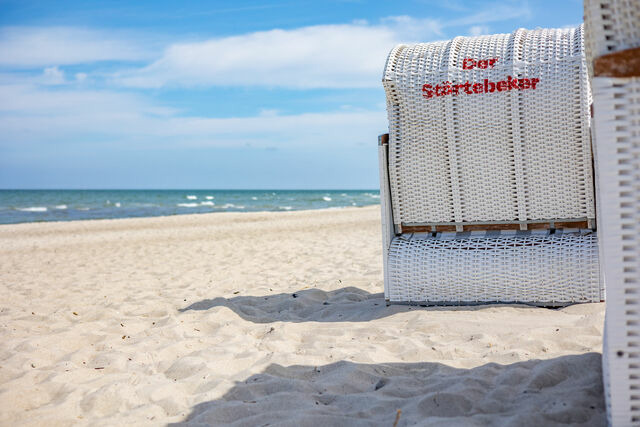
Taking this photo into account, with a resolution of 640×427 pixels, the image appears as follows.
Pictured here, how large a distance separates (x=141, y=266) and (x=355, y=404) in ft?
17.9

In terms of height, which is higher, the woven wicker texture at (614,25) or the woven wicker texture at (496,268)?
the woven wicker texture at (614,25)

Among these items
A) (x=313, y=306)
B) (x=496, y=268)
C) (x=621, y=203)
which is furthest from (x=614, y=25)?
(x=313, y=306)

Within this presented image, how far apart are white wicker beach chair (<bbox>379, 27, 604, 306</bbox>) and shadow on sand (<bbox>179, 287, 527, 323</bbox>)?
0.78 ft

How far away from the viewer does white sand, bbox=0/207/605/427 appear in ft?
7.08

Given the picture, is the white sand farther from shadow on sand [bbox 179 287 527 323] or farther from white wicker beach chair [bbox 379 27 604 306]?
white wicker beach chair [bbox 379 27 604 306]

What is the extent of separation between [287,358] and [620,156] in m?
1.91

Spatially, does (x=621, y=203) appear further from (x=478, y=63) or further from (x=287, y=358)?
(x=478, y=63)

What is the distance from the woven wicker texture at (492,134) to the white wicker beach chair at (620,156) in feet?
6.50

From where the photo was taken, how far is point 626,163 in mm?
1536

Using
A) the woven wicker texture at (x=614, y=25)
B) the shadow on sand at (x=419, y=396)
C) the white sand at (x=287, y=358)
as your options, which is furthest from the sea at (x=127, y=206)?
the woven wicker texture at (x=614, y=25)

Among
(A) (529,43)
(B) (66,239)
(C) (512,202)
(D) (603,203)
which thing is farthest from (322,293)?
(B) (66,239)

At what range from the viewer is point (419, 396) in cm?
222

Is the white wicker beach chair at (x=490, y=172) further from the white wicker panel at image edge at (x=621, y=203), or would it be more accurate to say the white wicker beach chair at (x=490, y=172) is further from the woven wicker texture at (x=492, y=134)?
the white wicker panel at image edge at (x=621, y=203)

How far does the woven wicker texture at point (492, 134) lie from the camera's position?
343cm
